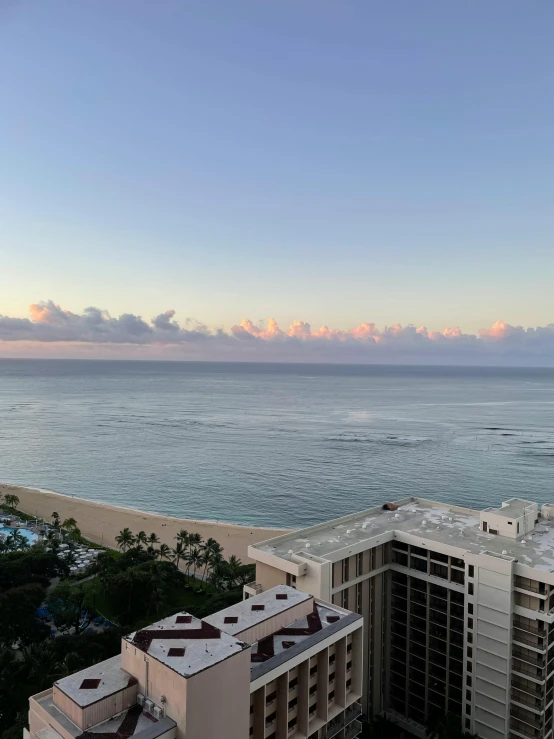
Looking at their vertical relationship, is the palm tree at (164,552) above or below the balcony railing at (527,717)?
below

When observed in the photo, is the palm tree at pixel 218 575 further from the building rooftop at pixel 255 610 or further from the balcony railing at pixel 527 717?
the balcony railing at pixel 527 717

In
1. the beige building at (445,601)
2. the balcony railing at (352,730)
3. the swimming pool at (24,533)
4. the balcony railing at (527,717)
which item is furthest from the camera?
the swimming pool at (24,533)

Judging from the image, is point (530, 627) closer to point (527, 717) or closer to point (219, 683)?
point (527, 717)

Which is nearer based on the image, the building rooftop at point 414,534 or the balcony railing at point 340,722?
the balcony railing at point 340,722

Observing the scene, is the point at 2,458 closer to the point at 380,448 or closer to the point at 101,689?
the point at 380,448

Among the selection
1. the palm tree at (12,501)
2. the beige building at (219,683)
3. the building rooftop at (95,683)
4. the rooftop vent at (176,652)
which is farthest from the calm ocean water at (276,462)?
the rooftop vent at (176,652)
